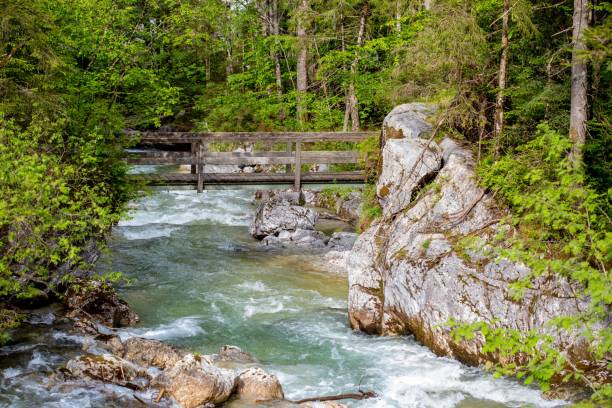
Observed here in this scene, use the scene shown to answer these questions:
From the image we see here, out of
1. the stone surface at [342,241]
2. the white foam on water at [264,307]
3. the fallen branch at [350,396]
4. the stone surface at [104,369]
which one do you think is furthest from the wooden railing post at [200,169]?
the fallen branch at [350,396]

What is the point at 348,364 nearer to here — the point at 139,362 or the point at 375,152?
the point at 139,362

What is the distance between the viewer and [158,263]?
15.6 m

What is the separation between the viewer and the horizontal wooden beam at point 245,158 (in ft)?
53.4

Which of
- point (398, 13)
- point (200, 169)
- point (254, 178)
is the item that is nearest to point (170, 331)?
point (200, 169)

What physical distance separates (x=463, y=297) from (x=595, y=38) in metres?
4.29

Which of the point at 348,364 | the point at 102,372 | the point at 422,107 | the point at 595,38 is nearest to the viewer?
the point at 595,38

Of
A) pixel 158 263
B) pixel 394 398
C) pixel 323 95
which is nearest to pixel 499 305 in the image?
pixel 394 398

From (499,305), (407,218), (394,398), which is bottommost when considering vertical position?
(394,398)

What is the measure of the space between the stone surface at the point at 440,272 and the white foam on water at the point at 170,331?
116 inches

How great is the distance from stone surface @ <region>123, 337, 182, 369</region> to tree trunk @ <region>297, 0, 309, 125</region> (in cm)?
1684

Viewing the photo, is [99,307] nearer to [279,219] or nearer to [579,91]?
[279,219]

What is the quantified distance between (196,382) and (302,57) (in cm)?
2013

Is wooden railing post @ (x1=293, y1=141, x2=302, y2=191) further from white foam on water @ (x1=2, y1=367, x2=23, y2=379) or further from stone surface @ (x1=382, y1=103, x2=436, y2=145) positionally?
white foam on water @ (x1=2, y1=367, x2=23, y2=379)

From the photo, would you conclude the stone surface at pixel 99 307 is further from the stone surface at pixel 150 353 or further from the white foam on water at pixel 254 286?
the white foam on water at pixel 254 286
